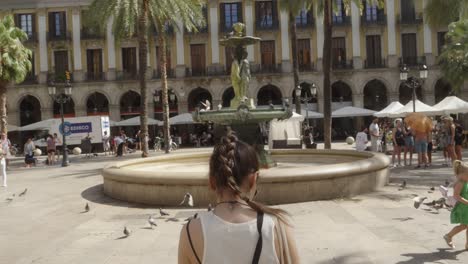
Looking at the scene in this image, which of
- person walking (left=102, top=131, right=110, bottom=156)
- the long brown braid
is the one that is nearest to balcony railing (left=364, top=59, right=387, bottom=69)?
person walking (left=102, top=131, right=110, bottom=156)

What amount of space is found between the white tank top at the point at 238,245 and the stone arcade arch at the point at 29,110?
142ft

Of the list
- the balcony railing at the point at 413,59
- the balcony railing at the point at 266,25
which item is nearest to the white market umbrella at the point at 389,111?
the balcony railing at the point at 413,59

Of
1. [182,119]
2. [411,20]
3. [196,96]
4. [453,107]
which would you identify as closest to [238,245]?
[453,107]

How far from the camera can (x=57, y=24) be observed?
4097cm

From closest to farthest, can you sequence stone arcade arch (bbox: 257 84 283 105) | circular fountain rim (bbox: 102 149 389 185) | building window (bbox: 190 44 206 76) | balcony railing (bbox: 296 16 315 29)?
1. circular fountain rim (bbox: 102 149 389 185)
2. balcony railing (bbox: 296 16 315 29)
3. building window (bbox: 190 44 206 76)
4. stone arcade arch (bbox: 257 84 283 105)

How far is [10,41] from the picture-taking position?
89.1ft

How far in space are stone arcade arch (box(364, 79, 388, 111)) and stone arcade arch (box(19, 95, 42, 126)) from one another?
26616mm

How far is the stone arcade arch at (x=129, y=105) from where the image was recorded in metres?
41.2

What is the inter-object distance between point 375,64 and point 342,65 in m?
2.51

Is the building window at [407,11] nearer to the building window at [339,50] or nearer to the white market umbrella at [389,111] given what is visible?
the building window at [339,50]

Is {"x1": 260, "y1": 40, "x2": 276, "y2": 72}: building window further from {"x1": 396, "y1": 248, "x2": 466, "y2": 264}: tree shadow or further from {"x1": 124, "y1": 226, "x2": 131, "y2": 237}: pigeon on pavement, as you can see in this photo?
{"x1": 396, "y1": 248, "x2": 466, "y2": 264}: tree shadow

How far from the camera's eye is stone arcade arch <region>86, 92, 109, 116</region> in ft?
138

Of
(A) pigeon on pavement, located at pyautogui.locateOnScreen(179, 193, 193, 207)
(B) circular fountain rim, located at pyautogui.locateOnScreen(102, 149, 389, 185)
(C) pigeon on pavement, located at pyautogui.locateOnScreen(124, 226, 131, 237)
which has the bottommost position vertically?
(C) pigeon on pavement, located at pyautogui.locateOnScreen(124, 226, 131, 237)

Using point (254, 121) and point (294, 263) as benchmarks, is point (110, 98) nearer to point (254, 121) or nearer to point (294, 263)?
point (254, 121)
